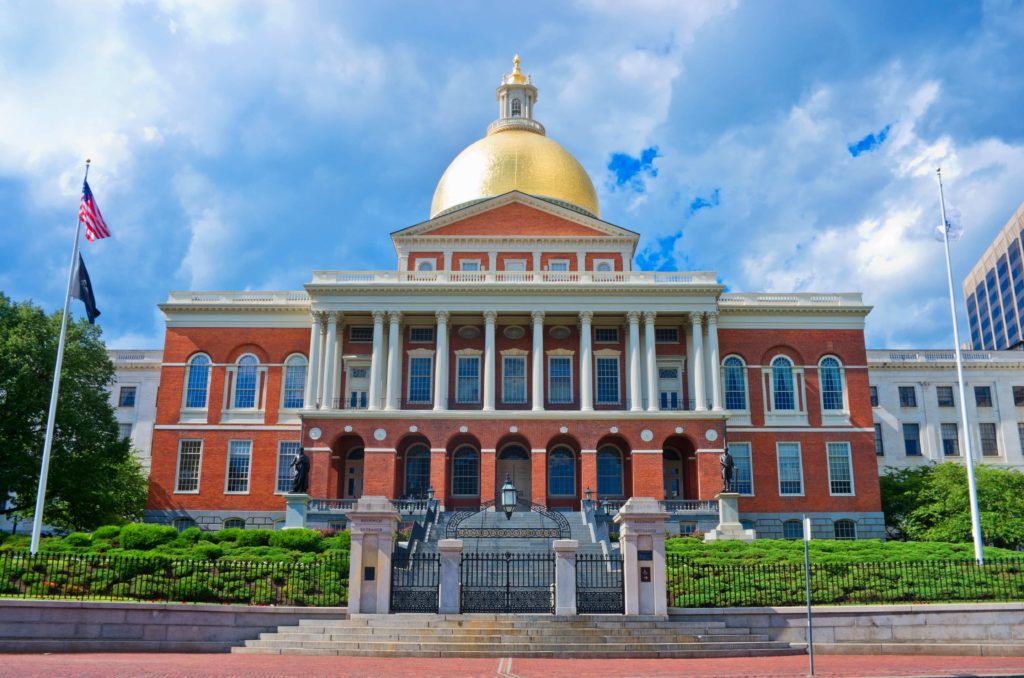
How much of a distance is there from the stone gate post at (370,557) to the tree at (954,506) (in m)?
33.8

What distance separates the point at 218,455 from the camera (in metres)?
49.6

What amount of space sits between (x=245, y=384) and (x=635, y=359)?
69.8ft

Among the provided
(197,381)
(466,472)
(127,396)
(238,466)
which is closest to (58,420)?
(197,381)

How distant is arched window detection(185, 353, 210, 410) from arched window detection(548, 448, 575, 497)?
19200 millimetres

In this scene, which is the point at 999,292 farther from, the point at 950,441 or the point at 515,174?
the point at 515,174

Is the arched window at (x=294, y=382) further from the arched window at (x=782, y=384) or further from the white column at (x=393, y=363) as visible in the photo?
the arched window at (x=782, y=384)

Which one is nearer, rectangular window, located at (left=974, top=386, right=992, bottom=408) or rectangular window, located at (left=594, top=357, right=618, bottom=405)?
rectangular window, located at (left=594, top=357, right=618, bottom=405)

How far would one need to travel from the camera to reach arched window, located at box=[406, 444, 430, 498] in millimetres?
49094

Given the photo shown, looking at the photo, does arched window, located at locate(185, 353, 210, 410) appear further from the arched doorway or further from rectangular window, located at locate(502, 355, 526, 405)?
the arched doorway

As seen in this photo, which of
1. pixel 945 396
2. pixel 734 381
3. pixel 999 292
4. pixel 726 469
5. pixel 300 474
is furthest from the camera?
pixel 999 292

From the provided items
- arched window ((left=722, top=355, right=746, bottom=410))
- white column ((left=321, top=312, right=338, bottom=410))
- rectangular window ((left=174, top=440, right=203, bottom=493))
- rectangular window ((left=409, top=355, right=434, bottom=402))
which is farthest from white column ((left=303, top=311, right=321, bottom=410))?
arched window ((left=722, top=355, right=746, bottom=410))

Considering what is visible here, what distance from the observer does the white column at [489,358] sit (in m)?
48.1

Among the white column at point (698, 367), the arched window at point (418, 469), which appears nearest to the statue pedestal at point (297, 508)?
the arched window at point (418, 469)

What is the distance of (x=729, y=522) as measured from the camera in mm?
42656
